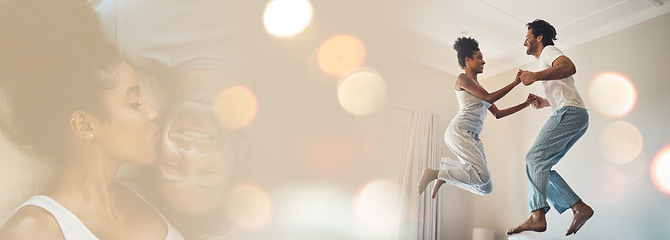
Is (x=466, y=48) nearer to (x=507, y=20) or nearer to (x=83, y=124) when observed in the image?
(x=507, y=20)

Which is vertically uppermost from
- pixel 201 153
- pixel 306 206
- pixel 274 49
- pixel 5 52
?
pixel 5 52

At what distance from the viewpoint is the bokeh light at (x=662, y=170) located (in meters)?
3.23

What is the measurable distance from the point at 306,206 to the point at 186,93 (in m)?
1.40

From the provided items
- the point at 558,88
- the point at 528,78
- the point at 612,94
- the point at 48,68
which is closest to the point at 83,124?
the point at 48,68

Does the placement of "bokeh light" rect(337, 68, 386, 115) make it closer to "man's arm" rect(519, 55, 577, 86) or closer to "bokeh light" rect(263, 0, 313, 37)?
"bokeh light" rect(263, 0, 313, 37)

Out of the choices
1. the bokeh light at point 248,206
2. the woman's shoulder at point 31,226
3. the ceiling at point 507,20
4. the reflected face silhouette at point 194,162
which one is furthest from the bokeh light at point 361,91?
the woman's shoulder at point 31,226

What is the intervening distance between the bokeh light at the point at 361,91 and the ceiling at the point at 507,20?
467 mm

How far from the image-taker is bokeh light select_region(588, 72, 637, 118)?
142 inches

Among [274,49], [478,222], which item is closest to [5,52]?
[274,49]

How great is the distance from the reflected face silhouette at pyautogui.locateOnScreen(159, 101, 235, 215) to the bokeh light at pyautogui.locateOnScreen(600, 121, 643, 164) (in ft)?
10.6

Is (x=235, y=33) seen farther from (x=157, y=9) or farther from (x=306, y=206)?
(x=306, y=206)

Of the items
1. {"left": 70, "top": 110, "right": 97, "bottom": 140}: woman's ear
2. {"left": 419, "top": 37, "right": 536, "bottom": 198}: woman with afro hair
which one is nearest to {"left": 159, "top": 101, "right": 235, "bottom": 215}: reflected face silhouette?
{"left": 70, "top": 110, "right": 97, "bottom": 140}: woman's ear

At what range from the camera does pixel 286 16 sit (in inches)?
149

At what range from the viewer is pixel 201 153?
3102 mm
